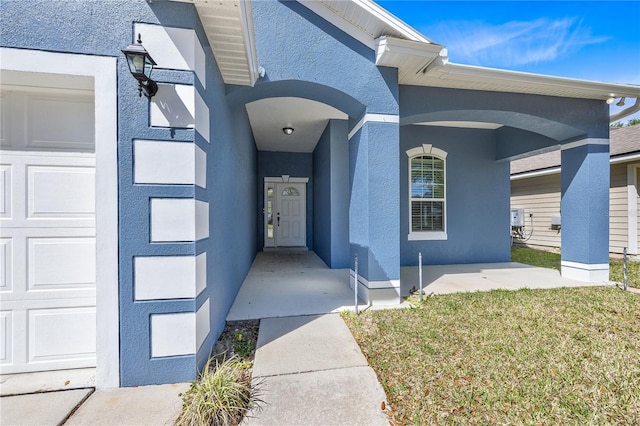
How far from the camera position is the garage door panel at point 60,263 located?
2.07 metres

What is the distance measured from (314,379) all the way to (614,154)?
9693 mm

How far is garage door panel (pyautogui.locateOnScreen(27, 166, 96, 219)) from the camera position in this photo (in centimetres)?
206

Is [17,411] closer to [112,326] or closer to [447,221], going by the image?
[112,326]

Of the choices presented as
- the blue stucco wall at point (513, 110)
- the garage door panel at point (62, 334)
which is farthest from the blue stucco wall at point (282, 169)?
the garage door panel at point (62, 334)

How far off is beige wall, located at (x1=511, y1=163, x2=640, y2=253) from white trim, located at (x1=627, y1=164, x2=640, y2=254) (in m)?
0.03

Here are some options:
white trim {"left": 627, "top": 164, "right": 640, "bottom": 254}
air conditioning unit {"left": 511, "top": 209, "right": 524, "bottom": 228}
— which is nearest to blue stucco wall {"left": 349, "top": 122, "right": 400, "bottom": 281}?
white trim {"left": 627, "top": 164, "right": 640, "bottom": 254}

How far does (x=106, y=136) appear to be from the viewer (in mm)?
1940

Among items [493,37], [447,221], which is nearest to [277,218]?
[447,221]

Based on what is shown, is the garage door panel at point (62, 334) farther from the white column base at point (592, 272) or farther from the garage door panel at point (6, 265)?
the white column base at point (592, 272)

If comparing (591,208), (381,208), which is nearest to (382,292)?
(381,208)

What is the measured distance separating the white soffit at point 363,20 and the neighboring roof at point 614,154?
16.5 ft

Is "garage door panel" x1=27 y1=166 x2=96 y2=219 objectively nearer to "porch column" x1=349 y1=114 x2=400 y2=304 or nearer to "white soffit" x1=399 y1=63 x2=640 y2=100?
"porch column" x1=349 y1=114 x2=400 y2=304

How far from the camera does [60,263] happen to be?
6.89 feet

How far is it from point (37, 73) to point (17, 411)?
2360mm
